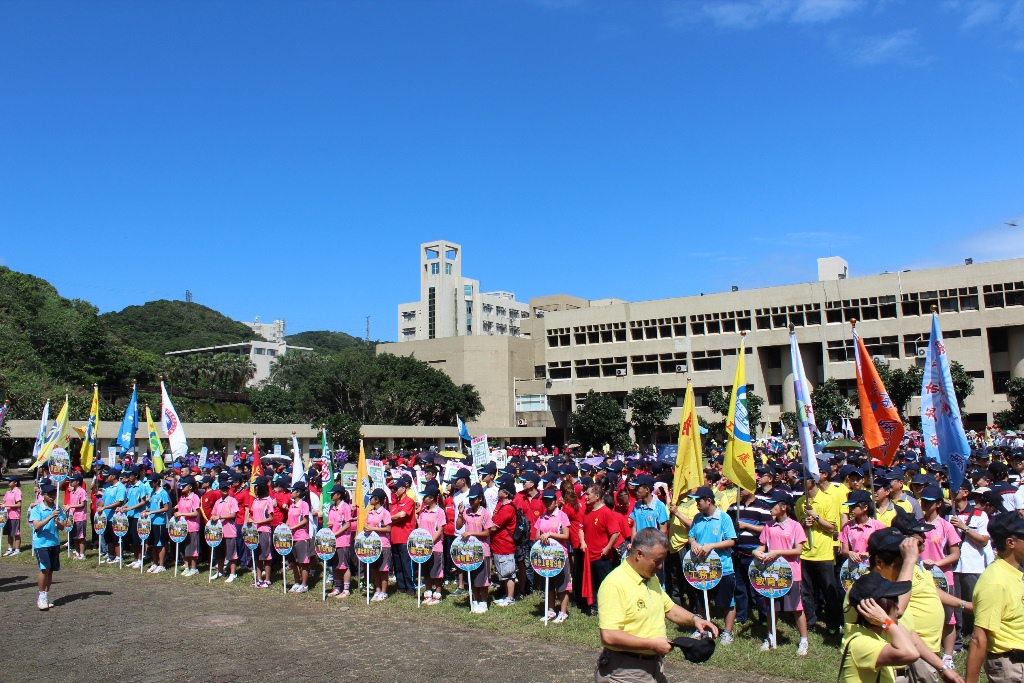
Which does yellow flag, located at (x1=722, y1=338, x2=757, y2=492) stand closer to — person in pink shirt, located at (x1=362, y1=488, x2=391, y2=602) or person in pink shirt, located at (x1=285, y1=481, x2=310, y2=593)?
person in pink shirt, located at (x1=362, y1=488, x2=391, y2=602)

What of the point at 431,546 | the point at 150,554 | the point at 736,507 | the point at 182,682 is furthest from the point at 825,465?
the point at 150,554

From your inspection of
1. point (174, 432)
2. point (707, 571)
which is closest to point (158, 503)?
point (174, 432)

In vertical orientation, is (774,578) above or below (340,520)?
below

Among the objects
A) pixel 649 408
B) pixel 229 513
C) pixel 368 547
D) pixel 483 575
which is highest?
pixel 649 408

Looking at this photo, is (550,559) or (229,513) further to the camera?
(229,513)

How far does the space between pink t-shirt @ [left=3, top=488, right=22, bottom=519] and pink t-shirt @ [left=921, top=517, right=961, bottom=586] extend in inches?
653

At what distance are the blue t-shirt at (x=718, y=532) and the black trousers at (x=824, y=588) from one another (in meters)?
0.83

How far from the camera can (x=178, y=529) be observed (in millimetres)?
14227

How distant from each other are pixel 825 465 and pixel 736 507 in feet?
16.9

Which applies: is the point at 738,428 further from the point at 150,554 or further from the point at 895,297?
the point at 895,297

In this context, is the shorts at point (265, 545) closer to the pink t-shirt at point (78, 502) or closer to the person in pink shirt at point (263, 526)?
the person in pink shirt at point (263, 526)

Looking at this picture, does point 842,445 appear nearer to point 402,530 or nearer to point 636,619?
point 402,530

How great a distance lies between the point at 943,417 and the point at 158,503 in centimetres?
1329

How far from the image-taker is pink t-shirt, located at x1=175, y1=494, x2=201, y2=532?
14266 mm
